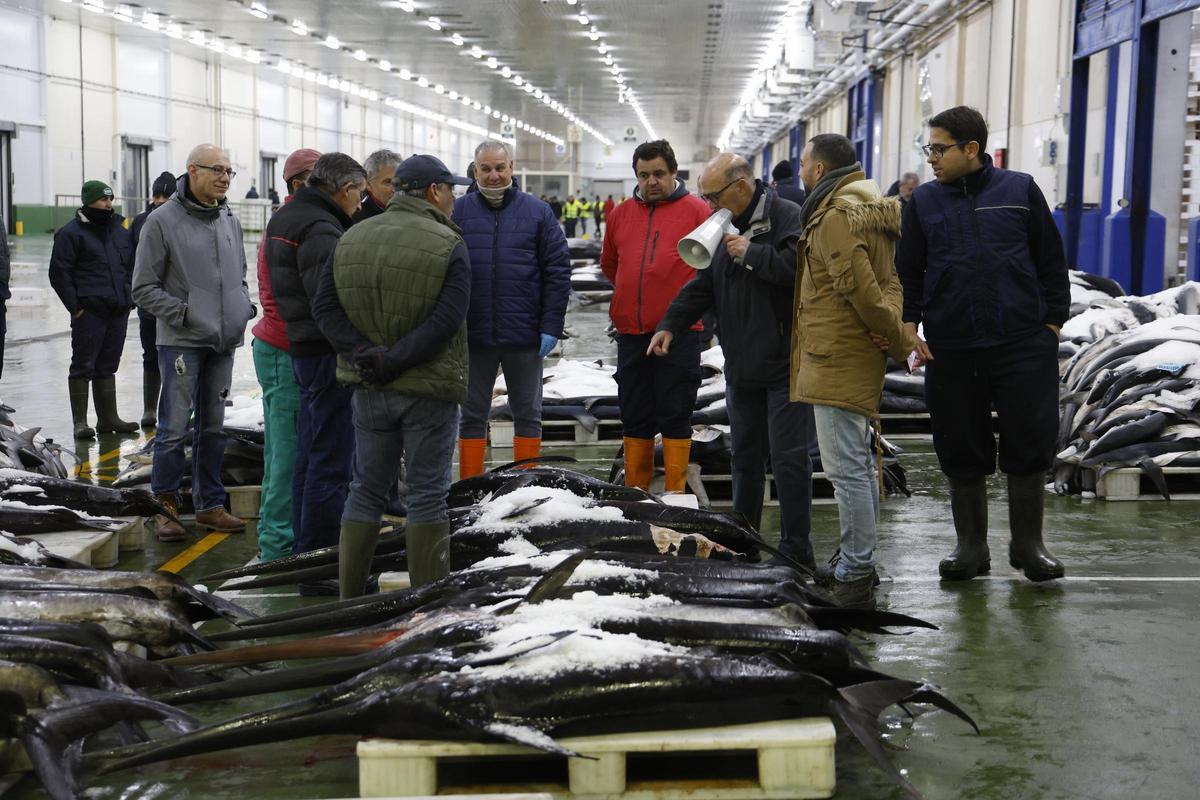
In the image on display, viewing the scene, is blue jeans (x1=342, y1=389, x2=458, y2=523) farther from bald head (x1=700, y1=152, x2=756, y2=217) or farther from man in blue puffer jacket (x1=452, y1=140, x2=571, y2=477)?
man in blue puffer jacket (x1=452, y1=140, x2=571, y2=477)

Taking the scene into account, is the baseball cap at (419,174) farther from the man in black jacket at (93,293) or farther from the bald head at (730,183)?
the man in black jacket at (93,293)

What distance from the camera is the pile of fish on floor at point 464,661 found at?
11.4ft

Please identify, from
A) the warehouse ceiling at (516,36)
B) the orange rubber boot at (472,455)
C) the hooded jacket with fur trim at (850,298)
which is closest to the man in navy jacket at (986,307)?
the hooded jacket with fur trim at (850,298)

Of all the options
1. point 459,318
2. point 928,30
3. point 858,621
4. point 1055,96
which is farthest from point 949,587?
point 928,30

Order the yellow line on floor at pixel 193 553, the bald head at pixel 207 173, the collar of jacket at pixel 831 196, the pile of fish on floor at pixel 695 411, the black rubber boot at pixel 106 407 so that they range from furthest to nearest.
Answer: the black rubber boot at pixel 106 407
the pile of fish on floor at pixel 695 411
the bald head at pixel 207 173
the yellow line on floor at pixel 193 553
the collar of jacket at pixel 831 196

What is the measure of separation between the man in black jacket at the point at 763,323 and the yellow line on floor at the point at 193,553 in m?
2.73

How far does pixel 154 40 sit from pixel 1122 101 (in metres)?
32.5

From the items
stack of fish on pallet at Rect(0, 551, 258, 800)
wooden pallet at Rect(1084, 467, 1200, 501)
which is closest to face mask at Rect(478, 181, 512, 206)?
stack of fish on pallet at Rect(0, 551, 258, 800)

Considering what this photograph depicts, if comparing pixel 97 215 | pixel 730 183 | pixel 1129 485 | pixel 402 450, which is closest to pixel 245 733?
pixel 402 450

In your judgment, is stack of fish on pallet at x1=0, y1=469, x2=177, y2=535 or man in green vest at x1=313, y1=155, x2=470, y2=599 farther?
stack of fish on pallet at x1=0, y1=469, x2=177, y2=535

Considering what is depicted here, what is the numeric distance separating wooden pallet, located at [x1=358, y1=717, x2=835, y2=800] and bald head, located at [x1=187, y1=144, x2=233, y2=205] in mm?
4110

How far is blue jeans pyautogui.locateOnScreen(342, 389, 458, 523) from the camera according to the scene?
16.1 ft

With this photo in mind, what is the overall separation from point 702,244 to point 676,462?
1.73m

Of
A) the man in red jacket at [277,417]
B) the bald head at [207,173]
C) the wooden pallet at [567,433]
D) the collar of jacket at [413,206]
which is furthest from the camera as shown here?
the wooden pallet at [567,433]
